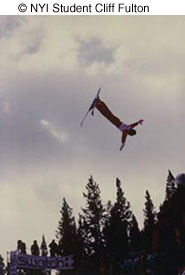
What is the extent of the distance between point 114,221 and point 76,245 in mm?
5239

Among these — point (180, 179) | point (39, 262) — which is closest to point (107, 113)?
point (180, 179)

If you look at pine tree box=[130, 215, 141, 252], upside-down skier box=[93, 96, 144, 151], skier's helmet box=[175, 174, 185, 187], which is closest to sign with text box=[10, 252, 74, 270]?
upside-down skier box=[93, 96, 144, 151]

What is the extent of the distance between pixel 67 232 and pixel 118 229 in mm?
9910

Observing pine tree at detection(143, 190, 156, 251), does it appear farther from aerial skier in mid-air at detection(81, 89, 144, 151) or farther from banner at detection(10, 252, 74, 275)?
aerial skier in mid-air at detection(81, 89, 144, 151)

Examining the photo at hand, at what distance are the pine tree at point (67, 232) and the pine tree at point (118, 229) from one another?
4.92m

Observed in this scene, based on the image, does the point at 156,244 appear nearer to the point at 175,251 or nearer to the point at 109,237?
the point at 175,251

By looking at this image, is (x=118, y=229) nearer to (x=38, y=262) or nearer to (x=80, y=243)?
(x=80, y=243)

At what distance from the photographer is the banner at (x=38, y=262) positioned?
28.5 meters

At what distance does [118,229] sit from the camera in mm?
54750

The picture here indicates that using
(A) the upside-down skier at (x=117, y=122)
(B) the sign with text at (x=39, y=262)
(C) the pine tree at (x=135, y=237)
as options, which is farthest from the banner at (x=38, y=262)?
(C) the pine tree at (x=135, y=237)

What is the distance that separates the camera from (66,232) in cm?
6256

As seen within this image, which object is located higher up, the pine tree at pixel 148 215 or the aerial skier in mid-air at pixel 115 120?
the pine tree at pixel 148 215

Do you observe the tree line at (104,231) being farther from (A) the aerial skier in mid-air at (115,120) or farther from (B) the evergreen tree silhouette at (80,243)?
(A) the aerial skier in mid-air at (115,120)
